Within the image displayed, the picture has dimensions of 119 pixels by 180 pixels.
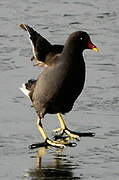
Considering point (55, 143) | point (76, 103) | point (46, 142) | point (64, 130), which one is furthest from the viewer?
point (76, 103)

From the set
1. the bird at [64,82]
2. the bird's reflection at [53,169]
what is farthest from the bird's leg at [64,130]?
the bird's reflection at [53,169]

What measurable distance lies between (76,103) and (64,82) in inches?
44.0

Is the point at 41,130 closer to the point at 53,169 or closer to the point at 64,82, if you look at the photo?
the point at 64,82

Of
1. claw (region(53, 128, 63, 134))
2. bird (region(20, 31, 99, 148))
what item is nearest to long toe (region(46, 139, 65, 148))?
bird (region(20, 31, 99, 148))

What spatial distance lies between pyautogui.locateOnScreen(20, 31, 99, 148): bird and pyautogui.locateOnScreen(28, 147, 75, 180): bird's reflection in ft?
1.93

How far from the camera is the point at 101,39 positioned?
12.7 metres

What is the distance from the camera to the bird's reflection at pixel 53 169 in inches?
290

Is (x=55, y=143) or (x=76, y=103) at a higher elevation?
(x=55, y=143)

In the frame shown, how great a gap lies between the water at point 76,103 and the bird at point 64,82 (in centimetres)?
18

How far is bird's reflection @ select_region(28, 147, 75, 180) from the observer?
7.36m

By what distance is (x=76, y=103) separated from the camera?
9.77 m

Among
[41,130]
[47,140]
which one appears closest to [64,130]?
[41,130]

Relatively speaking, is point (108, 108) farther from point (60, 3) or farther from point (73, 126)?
point (60, 3)

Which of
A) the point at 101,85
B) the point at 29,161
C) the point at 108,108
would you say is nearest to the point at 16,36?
the point at 101,85
